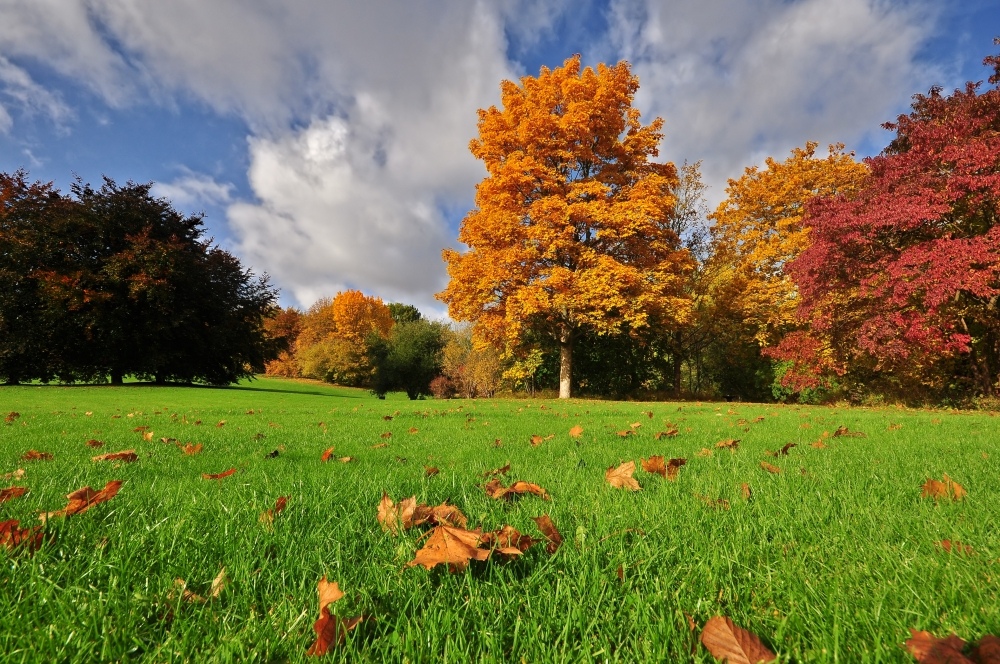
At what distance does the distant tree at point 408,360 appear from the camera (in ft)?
104

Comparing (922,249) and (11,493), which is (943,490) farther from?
(922,249)

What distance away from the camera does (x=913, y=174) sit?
11.2 metres

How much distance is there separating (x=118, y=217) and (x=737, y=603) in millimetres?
31034

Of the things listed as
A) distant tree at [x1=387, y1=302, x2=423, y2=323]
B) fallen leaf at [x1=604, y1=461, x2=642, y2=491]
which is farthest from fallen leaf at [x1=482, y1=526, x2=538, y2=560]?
distant tree at [x1=387, y1=302, x2=423, y2=323]

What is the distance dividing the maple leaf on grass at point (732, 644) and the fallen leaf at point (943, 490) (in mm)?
1792

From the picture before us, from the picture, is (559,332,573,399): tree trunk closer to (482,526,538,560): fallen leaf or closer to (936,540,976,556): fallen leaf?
(936,540,976,556): fallen leaf

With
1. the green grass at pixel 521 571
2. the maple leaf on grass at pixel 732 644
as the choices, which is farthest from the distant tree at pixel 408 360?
the maple leaf on grass at pixel 732 644

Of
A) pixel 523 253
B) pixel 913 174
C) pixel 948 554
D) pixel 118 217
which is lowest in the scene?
pixel 948 554

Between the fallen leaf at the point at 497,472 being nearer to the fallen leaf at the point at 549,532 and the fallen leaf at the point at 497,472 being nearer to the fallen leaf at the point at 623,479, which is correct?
the fallen leaf at the point at 623,479

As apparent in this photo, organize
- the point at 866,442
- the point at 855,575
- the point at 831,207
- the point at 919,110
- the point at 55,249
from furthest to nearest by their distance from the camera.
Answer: the point at 55,249, the point at 919,110, the point at 831,207, the point at 866,442, the point at 855,575

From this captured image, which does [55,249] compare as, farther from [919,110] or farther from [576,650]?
[919,110]

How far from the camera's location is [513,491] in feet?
6.99

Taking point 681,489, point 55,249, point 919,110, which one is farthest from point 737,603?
point 55,249

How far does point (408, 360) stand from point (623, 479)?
30.3 metres
